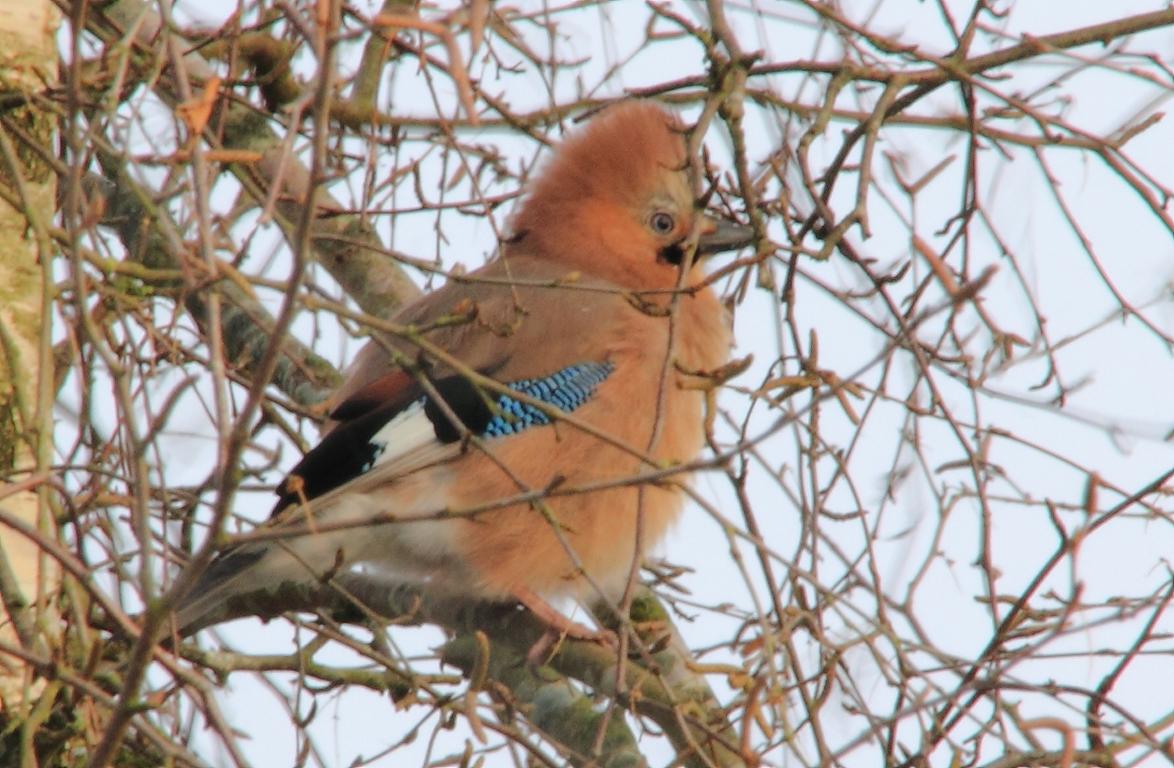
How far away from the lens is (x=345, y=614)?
438 centimetres

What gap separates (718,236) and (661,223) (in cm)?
40

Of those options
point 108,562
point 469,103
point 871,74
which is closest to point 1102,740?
point 871,74

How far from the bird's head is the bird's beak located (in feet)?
0.61

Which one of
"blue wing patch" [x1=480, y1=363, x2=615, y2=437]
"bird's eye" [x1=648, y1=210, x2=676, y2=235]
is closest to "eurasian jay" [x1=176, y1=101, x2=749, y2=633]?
"blue wing patch" [x1=480, y1=363, x2=615, y2=437]

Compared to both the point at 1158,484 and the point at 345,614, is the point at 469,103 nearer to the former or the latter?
the point at 1158,484

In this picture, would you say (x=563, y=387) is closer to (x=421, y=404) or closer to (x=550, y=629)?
(x=421, y=404)

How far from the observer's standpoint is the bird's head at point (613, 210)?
5.47 metres

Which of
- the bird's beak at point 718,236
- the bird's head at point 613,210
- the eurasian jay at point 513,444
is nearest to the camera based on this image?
the eurasian jay at point 513,444

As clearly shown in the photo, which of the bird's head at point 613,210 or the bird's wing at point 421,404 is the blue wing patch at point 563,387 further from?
the bird's head at point 613,210

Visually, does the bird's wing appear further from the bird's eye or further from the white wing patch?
the bird's eye

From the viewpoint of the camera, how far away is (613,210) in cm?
557

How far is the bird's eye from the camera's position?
5.57 m

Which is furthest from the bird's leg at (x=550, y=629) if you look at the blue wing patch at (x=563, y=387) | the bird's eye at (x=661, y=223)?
the bird's eye at (x=661, y=223)

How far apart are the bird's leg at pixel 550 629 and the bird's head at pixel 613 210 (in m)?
1.28
